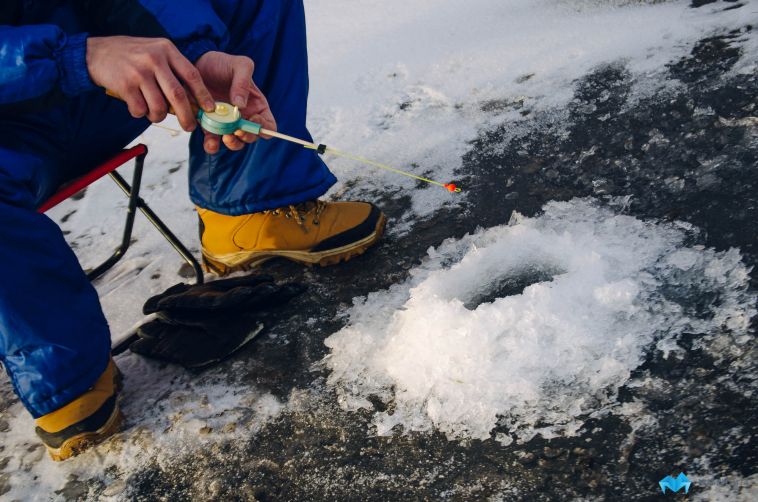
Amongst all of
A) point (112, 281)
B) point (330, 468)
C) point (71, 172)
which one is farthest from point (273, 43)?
point (330, 468)

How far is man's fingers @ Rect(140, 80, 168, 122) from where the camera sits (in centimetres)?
167

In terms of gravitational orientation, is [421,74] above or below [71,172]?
below

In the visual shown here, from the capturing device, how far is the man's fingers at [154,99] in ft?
5.49

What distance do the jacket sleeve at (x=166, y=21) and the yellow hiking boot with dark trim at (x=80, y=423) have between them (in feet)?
3.33

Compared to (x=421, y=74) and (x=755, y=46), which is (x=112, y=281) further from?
(x=755, y=46)

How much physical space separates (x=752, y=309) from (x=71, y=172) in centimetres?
200

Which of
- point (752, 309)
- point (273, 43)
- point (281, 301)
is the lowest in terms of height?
point (281, 301)

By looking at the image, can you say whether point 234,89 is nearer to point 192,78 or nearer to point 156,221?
point 192,78

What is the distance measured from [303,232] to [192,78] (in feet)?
2.86

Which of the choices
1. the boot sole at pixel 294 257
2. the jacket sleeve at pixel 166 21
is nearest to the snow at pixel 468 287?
the boot sole at pixel 294 257

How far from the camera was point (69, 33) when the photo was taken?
2.08m

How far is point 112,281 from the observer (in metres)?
2.77

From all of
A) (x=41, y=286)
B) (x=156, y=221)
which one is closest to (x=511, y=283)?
(x=156, y=221)

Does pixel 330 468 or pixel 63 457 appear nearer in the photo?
pixel 330 468
